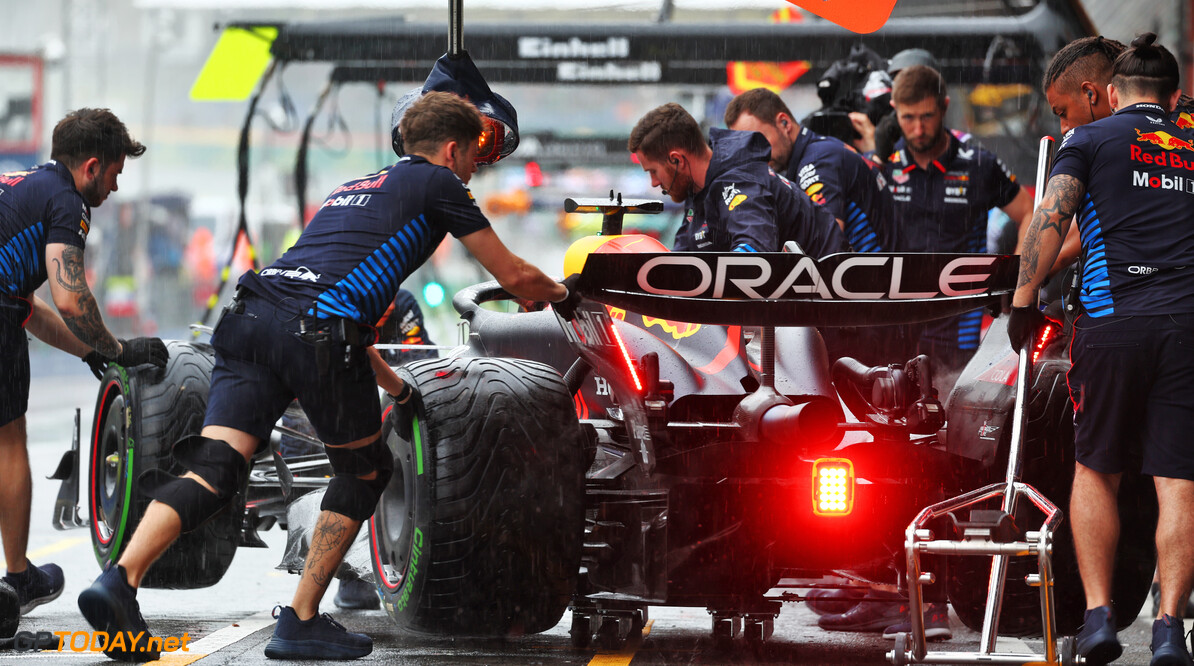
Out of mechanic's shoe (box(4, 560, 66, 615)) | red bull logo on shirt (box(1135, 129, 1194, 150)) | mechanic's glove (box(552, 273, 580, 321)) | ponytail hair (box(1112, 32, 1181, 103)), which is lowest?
mechanic's shoe (box(4, 560, 66, 615))

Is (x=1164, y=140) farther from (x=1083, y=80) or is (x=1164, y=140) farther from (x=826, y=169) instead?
(x=826, y=169)

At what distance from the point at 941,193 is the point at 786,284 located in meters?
3.00

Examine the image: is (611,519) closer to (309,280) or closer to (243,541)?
(309,280)

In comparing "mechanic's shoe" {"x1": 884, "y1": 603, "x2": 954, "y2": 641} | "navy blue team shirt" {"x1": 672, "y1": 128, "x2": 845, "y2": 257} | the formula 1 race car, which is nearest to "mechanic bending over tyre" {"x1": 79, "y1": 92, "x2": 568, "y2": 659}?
the formula 1 race car

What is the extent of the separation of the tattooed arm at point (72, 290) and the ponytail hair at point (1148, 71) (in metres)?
3.43

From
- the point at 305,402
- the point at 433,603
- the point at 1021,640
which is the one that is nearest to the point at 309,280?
the point at 305,402

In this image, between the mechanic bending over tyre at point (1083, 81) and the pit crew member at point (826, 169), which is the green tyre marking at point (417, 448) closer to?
the mechanic bending over tyre at point (1083, 81)

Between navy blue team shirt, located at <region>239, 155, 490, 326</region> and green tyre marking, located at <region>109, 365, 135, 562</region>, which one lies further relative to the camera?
green tyre marking, located at <region>109, 365, 135, 562</region>

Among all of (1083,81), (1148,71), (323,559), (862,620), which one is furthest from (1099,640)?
(323,559)

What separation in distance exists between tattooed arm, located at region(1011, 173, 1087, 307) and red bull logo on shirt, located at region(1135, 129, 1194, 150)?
226 millimetres

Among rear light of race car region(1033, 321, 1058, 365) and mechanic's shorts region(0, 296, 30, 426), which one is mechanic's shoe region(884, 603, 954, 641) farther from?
mechanic's shorts region(0, 296, 30, 426)

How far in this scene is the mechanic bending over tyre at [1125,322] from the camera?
412cm

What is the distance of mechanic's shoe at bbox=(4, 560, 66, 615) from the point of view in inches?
200

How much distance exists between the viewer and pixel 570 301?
4324 mm
